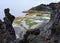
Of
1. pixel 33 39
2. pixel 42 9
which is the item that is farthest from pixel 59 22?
pixel 42 9

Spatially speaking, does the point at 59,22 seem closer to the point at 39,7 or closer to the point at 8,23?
the point at 8,23

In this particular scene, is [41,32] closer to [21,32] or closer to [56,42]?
[56,42]

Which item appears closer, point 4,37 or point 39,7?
point 4,37

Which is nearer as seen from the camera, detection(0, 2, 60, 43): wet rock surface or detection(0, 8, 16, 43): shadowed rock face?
detection(0, 2, 60, 43): wet rock surface

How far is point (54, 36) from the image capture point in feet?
43.7

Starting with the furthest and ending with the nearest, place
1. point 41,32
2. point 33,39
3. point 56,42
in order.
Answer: point 41,32 → point 33,39 → point 56,42

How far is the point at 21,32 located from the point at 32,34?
8.91m

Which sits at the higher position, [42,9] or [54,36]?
[54,36]

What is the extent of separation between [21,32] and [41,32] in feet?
28.0

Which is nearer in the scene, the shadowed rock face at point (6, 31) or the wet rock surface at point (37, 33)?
the wet rock surface at point (37, 33)

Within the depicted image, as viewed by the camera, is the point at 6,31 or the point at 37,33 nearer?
the point at 37,33

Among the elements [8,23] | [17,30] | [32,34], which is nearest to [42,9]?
[17,30]

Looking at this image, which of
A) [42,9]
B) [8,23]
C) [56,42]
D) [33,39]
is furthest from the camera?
[42,9]

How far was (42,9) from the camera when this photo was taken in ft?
129
